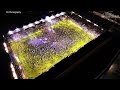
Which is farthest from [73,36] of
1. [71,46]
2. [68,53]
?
[68,53]

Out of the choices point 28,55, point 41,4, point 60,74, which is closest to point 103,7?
point 41,4

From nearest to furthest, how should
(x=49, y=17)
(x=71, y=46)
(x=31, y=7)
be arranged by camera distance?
(x=31, y=7), (x=71, y=46), (x=49, y=17)

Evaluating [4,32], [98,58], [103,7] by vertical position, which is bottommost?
[98,58]

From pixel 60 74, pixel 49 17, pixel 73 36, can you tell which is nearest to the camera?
pixel 60 74

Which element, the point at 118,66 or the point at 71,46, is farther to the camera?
the point at 71,46

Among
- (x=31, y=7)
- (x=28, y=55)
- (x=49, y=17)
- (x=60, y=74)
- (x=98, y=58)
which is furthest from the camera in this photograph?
(x=49, y=17)

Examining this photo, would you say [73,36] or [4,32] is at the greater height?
[4,32]

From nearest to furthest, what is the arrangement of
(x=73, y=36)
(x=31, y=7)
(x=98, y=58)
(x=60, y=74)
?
(x=31, y=7)
(x=60, y=74)
(x=98, y=58)
(x=73, y=36)

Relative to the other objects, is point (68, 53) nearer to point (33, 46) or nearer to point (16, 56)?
point (33, 46)

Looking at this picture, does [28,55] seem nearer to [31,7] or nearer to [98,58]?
[98,58]
